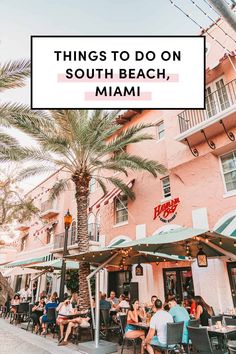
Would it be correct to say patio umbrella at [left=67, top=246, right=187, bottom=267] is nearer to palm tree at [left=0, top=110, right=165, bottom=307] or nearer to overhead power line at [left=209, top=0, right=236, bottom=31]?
palm tree at [left=0, top=110, right=165, bottom=307]

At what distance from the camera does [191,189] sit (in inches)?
503

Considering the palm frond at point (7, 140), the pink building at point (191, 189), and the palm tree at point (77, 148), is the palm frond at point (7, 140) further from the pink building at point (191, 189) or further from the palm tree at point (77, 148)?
the pink building at point (191, 189)

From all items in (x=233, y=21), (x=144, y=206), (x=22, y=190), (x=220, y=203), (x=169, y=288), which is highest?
(x=22, y=190)

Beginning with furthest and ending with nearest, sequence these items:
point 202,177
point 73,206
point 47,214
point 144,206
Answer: point 47,214
point 73,206
point 144,206
point 202,177

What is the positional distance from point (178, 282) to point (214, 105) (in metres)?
8.62

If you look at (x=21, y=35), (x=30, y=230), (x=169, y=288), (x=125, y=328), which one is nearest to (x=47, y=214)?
(x=30, y=230)

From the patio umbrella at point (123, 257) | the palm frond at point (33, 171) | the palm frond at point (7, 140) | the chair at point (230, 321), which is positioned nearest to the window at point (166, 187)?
the patio umbrella at point (123, 257)

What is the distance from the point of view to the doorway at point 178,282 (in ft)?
40.3

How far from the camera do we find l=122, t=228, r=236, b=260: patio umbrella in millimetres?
6391

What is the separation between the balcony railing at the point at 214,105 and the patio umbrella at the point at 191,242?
241 inches

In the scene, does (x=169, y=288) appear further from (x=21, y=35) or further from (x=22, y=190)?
(x=22, y=190)

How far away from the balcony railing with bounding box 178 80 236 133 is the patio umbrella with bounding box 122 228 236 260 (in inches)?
241

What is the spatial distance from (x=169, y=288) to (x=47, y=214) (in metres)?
16.7

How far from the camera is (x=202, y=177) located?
12445 millimetres
